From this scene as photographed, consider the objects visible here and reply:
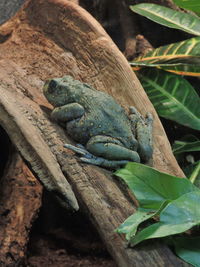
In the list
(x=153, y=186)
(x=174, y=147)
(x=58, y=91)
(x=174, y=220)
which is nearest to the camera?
(x=174, y=220)

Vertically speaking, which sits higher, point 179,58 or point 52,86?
point 179,58

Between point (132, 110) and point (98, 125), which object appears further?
point (132, 110)

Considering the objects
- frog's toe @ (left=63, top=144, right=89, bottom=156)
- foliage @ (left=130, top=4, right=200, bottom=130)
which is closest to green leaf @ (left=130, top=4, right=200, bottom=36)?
foliage @ (left=130, top=4, right=200, bottom=130)

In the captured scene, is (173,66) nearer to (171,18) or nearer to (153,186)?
(171,18)

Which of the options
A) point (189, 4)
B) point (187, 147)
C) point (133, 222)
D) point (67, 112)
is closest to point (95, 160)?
point (67, 112)

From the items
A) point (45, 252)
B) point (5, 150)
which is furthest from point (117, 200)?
point (5, 150)
